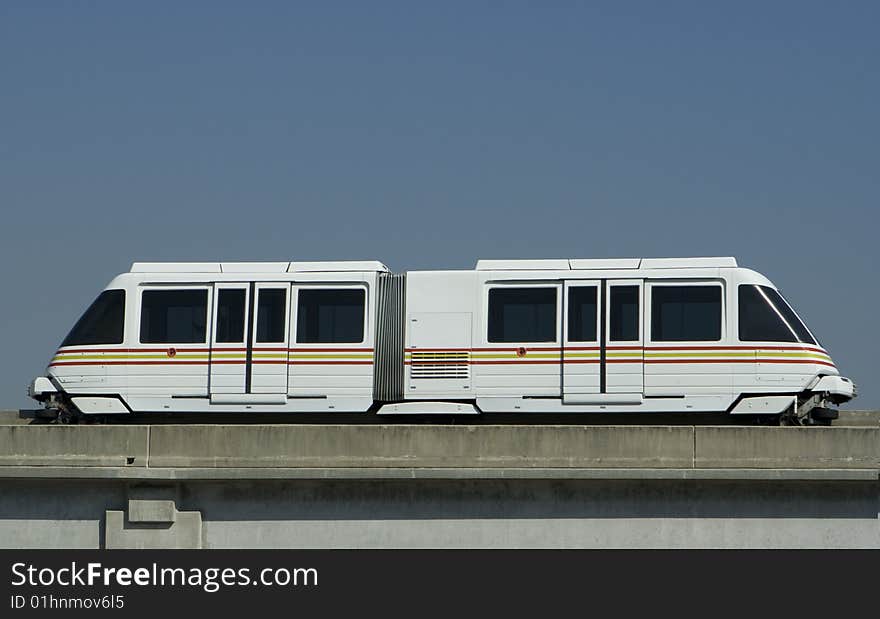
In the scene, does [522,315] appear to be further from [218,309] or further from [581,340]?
[218,309]

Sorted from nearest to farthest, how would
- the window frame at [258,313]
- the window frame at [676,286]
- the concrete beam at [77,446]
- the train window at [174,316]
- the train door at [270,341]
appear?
the concrete beam at [77,446], the window frame at [676,286], the train door at [270,341], the window frame at [258,313], the train window at [174,316]

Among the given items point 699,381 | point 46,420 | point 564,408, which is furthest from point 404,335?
point 46,420

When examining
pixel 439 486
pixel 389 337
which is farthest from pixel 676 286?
pixel 439 486

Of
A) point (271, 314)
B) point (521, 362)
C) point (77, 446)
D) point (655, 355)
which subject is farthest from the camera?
point (271, 314)

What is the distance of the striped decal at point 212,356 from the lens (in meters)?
21.8

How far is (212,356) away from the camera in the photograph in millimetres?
22094

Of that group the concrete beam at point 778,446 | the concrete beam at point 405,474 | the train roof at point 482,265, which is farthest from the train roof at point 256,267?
the concrete beam at point 778,446

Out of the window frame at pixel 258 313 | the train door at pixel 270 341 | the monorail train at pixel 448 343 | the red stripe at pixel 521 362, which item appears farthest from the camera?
the window frame at pixel 258 313

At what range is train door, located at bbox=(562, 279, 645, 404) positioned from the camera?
21.2m

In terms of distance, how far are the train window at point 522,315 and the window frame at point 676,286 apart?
1530 mm

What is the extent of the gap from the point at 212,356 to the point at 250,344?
672mm

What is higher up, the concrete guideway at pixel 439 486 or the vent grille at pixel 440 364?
the vent grille at pixel 440 364

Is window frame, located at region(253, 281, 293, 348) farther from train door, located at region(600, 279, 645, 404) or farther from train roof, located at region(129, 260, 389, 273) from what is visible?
train door, located at region(600, 279, 645, 404)

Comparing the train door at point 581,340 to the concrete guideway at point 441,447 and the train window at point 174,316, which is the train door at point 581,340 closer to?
the concrete guideway at point 441,447
